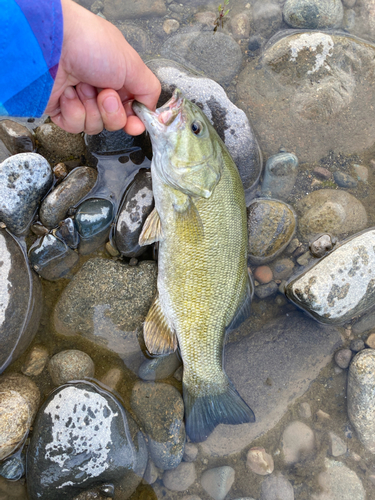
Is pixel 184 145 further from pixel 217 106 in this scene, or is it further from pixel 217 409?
pixel 217 409

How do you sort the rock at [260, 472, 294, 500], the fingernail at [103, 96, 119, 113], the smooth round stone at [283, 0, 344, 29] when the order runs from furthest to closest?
1. the smooth round stone at [283, 0, 344, 29]
2. the rock at [260, 472, 294, 500]
3. the fingernail at [103, 96, 119, 113]

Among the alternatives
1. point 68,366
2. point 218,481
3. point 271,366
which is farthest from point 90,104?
point 218,481

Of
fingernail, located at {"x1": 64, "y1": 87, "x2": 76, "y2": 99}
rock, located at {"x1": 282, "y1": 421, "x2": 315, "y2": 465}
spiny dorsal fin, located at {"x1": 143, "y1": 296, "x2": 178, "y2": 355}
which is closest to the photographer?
fingernail, located at {"x1": 64, "y1": 87, "x2": 76, "y2": 99}

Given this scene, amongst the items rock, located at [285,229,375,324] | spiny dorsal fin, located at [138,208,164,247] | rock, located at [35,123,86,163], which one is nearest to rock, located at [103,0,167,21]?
rock, located at [35,123,86,163]

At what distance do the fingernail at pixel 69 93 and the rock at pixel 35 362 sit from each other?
245 centimetres

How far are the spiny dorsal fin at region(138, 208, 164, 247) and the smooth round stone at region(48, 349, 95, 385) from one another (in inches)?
51.4

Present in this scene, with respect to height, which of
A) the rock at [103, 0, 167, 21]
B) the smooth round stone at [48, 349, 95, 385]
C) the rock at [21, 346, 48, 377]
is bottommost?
the smooth round stone at [48, 349, 95, 385]

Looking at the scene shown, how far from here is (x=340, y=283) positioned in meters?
3.36

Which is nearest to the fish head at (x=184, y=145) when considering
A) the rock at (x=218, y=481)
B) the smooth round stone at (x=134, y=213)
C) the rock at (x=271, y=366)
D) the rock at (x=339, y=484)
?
the smooth round stone at (x=134, y=213)

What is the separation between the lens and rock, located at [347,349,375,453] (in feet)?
11.4

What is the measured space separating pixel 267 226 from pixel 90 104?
2163 mm

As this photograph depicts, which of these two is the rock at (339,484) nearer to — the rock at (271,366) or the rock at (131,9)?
the rock at (271,366)

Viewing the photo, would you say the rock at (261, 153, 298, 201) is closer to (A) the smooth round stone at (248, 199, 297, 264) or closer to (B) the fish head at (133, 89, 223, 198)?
(A) the smooth round stone at (248, 199, 297, 264)

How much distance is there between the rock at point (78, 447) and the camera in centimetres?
285
